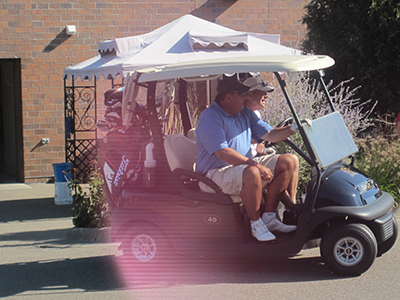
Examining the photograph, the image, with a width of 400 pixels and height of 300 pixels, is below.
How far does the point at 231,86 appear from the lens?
217 inches

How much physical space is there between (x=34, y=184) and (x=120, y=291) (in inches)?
287

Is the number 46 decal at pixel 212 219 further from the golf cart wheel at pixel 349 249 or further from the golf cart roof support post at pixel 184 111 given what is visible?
the golf cart roof support post at pixel 184 111

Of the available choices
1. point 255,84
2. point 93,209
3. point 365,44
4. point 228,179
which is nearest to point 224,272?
point 228,179

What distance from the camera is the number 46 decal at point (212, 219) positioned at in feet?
17.2

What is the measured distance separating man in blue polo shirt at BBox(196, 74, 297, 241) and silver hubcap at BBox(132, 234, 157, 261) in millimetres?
736

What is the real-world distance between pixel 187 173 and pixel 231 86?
3.01 feet


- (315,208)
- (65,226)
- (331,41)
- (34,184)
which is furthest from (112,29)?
(315,208)

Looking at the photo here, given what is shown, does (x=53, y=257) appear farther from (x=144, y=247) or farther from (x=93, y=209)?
(x=144, y=247)

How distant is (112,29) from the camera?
12.1 metres

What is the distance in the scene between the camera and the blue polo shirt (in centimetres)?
539

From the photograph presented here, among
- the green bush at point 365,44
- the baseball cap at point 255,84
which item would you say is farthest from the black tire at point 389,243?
the green bush at point 365,44

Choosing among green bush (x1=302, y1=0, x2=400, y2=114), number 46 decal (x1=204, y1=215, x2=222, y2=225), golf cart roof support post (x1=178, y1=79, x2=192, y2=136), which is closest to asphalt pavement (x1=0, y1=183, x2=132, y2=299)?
number 46 decal (x1=204, y1=215, x2=222, y2=225)

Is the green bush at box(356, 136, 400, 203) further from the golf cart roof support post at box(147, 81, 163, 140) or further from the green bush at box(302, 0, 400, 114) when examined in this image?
the golf cart roof support post at box(147, 81, 163, 140)

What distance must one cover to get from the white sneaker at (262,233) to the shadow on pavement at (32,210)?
4206 millimetres
